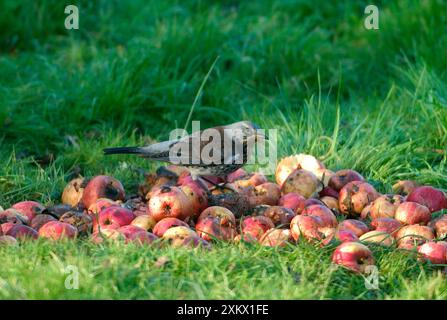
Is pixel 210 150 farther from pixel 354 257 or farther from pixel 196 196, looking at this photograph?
pixel 354 257

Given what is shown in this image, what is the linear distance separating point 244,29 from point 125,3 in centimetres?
144

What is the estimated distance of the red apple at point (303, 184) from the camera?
5.48m

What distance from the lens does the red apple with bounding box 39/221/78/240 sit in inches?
178

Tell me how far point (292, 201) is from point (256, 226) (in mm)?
557

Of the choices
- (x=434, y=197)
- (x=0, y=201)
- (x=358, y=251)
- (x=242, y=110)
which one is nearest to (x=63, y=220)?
(x=0, y=201)

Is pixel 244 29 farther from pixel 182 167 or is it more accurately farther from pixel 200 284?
pixel 200 284

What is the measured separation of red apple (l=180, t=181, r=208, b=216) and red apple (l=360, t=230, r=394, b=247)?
1.00 meters

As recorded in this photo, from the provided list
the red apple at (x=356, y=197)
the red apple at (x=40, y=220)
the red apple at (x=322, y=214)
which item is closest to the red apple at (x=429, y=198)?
the red apple at (x=356, y=197)

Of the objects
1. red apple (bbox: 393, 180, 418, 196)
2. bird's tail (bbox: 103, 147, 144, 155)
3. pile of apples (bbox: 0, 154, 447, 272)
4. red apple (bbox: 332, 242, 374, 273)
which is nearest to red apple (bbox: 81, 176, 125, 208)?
pile of apples (bbox: 0, 154, 447, 272)

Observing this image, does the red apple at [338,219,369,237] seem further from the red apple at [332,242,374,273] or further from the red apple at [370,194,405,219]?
the red apple at [332,242,374,273]

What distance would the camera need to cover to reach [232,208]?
510cm

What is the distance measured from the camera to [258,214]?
505 cm

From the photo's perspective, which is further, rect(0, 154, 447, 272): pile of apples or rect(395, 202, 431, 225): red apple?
rect(395, 202, 431, 225): red apple

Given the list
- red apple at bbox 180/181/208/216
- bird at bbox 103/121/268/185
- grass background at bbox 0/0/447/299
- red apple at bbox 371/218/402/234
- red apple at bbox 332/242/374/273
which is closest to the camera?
grass background at bbox 0/0/447/299
